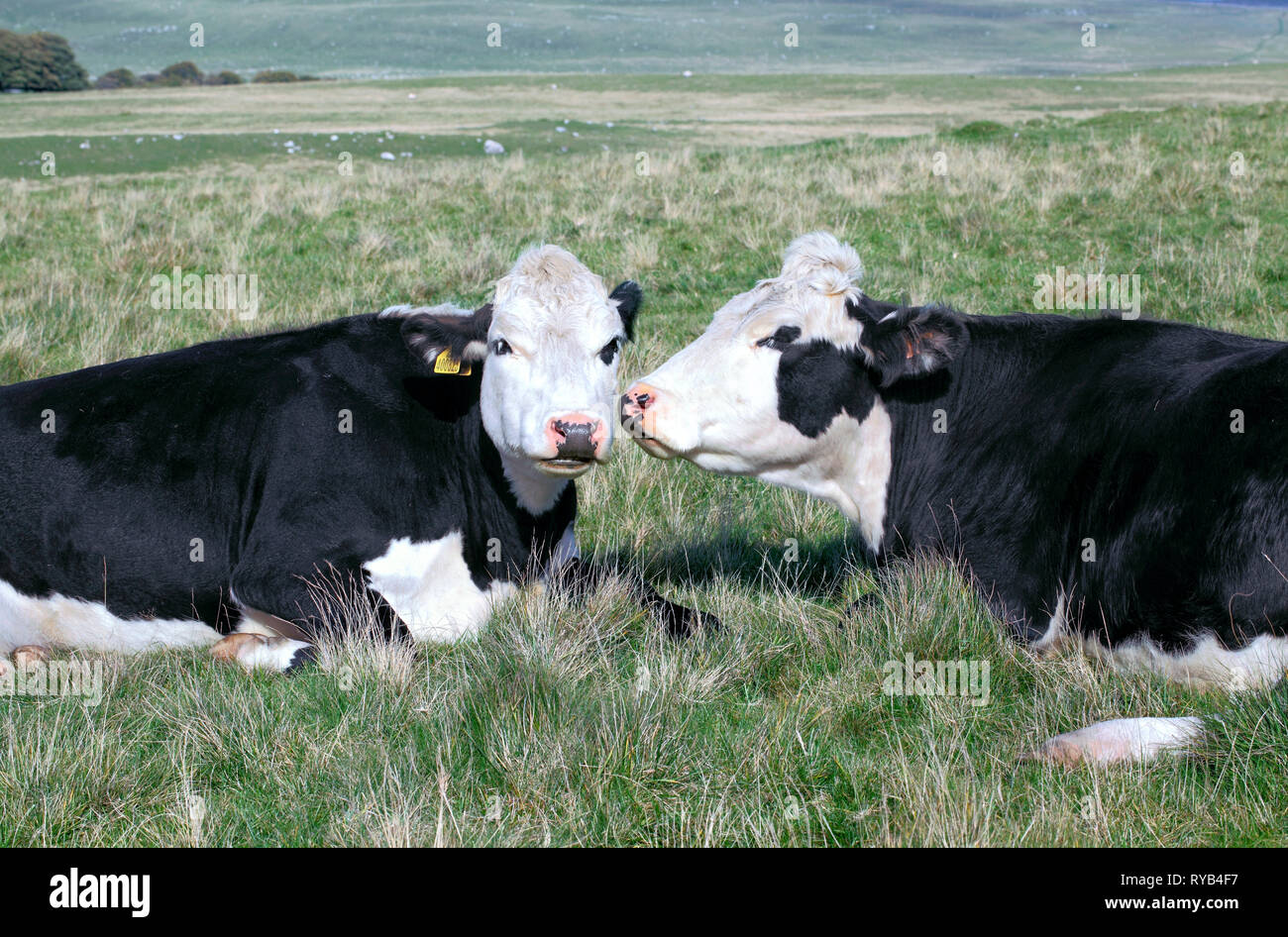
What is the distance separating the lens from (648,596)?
5594 millimetres

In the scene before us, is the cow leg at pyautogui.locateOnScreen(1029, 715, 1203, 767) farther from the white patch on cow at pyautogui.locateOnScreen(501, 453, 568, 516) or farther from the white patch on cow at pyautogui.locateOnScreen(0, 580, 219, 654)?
the white patch on cow at pyautogui.locateOnScreen(0, 580, 219, 654)

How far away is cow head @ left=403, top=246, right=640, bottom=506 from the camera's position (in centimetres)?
497

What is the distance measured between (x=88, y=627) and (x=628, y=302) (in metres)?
2.86

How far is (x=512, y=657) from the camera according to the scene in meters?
4.51

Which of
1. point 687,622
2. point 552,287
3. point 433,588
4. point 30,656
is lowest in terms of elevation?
point 30,656

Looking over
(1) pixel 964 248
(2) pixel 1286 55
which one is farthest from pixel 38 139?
(2) pixel 1286 55

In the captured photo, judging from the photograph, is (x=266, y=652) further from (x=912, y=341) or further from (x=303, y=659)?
(x=912, y=341)

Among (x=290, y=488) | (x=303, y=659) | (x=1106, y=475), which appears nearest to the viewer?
(x=1106, y=475)

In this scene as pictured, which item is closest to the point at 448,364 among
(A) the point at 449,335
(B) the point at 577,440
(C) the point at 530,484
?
(A) the point at 449,335

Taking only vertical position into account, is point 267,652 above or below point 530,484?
below

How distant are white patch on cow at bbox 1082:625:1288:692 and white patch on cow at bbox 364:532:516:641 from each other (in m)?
2.62

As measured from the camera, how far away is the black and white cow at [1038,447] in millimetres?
4316
